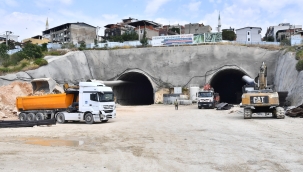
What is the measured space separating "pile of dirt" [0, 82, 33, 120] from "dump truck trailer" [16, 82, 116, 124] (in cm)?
342

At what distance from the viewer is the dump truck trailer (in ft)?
73.0

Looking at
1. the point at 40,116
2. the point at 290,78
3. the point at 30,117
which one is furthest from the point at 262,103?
the point at 30,117

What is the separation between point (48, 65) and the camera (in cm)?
4462

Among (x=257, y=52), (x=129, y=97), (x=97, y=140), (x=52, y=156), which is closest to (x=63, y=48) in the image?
(x=129, y=97)

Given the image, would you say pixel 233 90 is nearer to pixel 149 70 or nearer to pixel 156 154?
pixel 149 70

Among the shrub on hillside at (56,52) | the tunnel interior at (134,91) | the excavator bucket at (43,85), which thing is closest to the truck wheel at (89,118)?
the excavator bucket at (43,85)

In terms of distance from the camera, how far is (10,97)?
30953mm

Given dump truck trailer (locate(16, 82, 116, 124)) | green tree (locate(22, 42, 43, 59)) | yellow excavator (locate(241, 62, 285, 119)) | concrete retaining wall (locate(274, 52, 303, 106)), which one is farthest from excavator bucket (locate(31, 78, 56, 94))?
concrete retaining wall (locate(274, 52, 303, 106))

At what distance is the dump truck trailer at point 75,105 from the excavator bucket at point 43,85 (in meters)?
9.31

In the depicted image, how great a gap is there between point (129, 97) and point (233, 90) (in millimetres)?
20815

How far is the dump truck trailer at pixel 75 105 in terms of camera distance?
22250mm

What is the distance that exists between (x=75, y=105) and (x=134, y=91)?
1332 inches

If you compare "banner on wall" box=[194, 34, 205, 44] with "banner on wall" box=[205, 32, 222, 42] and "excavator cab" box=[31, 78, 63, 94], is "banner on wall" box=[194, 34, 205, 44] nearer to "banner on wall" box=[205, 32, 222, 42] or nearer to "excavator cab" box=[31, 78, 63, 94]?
"banner on wall" box=[205, 32, 222, 42]

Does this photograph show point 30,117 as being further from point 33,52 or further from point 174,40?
point 174,40
